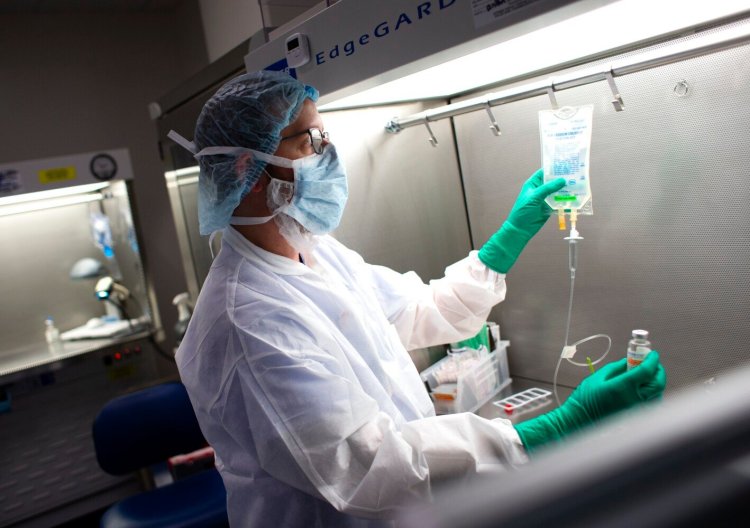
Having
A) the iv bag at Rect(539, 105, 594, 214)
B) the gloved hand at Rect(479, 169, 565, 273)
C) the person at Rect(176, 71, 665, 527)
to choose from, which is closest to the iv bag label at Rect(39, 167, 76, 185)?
the person at Rect(176, 71, 665, 527)

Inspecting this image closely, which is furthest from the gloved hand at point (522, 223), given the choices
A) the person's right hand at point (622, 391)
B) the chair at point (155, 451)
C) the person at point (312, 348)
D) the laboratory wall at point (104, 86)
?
the laboratory wall at point (104, 86)

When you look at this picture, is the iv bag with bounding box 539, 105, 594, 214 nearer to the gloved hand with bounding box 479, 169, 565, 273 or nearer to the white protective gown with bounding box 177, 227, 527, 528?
the gloved hand with bounding box 479, 169, 565, 273

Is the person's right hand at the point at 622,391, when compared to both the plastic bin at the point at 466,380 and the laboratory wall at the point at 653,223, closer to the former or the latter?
the laboratory wall at the point at 653,223

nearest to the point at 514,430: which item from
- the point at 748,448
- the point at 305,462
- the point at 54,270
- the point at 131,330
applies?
the point at 305,462

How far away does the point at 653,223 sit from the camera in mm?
1412

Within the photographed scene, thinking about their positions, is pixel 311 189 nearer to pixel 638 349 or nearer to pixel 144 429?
pixel 638 349

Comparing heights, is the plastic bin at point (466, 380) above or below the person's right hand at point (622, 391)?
below

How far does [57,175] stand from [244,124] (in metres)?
2.10

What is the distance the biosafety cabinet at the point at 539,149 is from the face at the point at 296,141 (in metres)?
0.06

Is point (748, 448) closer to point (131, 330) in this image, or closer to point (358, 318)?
point (358, 318)

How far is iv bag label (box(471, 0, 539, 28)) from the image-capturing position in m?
0.82

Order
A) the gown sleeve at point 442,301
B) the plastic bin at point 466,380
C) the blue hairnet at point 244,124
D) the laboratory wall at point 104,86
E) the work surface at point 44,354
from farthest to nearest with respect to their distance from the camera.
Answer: the laboratory wall at point 104,86 < the work surface at point 44,354 < the plastic bin at point 466,380 < the gown sleeve at point 442,301 < the blue hairnet at point 244,124

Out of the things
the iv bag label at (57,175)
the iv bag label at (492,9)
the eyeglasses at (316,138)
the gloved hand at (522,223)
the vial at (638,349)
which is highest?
the iv bag label at (57,175)

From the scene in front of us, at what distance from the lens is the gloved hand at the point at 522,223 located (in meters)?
1.33
